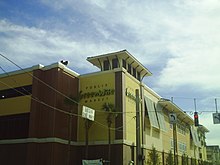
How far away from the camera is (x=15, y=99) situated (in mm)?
43406

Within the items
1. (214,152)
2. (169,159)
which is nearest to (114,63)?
(169,159)

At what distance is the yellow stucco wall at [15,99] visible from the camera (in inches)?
1657

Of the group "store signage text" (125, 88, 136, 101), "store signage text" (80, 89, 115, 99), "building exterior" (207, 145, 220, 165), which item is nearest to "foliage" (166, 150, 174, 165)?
"store signage text" (125, 88, 136, 101)

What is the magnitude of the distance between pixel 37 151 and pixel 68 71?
1094 cm

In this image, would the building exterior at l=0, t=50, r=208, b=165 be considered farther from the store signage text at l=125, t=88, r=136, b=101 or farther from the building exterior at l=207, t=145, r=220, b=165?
the building exterior at l=207, t=145, r=220, b=165

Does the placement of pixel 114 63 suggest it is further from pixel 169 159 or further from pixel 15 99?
pixel 169 159

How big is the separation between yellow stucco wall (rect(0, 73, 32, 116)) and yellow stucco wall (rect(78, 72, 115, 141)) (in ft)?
22.9

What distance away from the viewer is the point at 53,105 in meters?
40.0

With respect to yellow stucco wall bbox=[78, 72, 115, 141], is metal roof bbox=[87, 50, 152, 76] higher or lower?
higher

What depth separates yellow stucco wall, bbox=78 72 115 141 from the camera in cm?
4212

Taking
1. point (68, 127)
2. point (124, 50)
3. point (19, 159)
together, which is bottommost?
point (19, 159)

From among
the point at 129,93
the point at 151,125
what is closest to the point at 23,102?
the point at 129,93

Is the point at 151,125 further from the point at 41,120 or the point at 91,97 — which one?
the point at 41,120

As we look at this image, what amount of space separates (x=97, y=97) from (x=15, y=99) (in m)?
10.4
